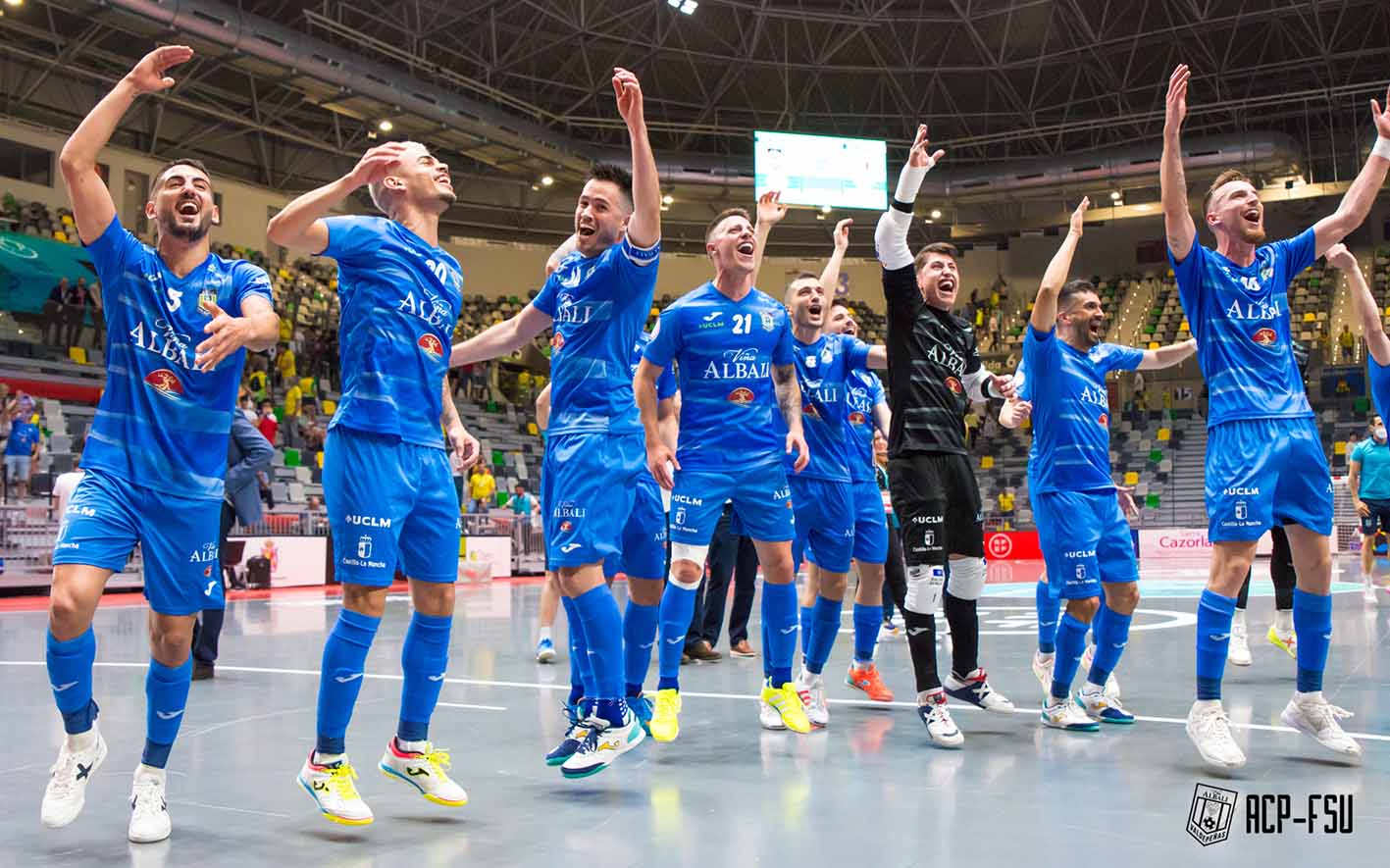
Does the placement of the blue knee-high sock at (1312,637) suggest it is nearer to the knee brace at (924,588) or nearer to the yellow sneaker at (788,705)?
the knee brace at (924,588)

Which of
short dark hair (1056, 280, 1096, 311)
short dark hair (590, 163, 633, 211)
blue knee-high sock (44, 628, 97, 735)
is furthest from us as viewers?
short dark hair (1056, 280, 1096, 311)

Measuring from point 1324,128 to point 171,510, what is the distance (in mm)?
35887

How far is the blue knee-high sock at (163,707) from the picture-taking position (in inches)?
142

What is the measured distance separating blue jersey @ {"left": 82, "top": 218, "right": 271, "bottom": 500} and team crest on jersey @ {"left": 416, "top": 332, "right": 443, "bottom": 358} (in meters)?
0.53

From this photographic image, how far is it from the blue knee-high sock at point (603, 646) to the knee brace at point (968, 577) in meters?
1.91

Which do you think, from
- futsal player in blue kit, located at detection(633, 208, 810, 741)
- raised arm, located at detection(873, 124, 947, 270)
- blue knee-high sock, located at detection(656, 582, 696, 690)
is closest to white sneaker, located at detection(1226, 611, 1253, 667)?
futsal player in blue kit, located at detection(633, 208, 810, 741)

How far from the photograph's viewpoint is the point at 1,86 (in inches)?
990

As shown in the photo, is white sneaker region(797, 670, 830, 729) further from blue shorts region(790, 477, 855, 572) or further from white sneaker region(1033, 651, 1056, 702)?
white sneaker region(1033, 651, 1056, 702)

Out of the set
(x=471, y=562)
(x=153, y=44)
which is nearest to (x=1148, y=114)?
(x=471, y=562)

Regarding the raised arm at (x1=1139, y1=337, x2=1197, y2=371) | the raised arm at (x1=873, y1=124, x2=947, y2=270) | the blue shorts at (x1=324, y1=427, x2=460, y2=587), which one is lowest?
the blue shorts at (x1=324, y1=427, x2=460, y2=587)

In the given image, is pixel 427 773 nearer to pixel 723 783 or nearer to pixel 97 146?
pixel 723 783

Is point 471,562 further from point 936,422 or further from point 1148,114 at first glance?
point 1148,114

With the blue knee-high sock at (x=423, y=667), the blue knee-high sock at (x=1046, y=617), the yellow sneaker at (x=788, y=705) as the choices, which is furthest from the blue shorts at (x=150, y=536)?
the blue knee-high sock at (x=1046, y=617)

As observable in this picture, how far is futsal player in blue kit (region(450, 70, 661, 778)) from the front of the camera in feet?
13.8
